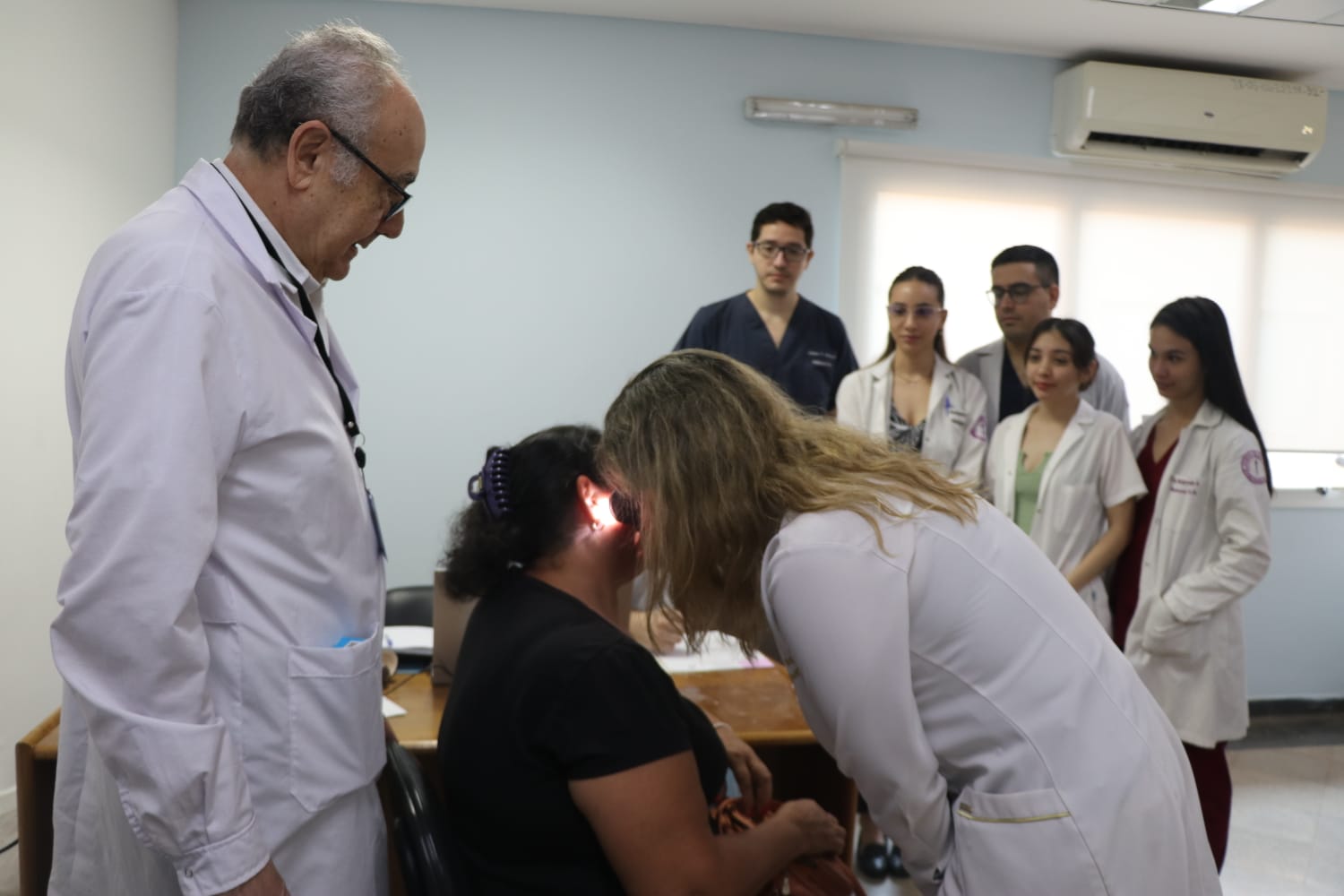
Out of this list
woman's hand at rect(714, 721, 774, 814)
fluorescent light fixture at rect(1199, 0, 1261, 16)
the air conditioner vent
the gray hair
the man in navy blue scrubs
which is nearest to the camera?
the gray hair

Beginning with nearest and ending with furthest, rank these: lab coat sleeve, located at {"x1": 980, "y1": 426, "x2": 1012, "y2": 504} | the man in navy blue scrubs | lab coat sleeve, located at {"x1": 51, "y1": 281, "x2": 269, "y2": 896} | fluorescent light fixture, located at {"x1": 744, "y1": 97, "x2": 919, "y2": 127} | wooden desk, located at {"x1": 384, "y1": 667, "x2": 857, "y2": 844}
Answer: lab coat sleeve, located at {"x1": 51, "y1": 281, "x2": 269, "y2": 896} → wooden desk, located at {"x1": 384, "y1": 667, "x2": 857, "y2": 844} → lab coat sleeve, located at {"x1": 980, "y1": 426, "x2": 1012, "y2": 504} → the man in navy blue scrubs → fluorescent light fixture, located at {"x1": 744, "y1": 97, "x2": 919, "y2": 127}

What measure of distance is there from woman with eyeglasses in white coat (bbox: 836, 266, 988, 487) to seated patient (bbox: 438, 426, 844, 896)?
6.25 feet

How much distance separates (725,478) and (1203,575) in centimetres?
206

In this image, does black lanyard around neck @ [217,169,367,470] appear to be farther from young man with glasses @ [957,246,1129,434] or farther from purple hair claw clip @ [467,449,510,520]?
young man with glasses @ [957,246,1129,434]

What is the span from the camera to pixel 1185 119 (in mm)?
4559

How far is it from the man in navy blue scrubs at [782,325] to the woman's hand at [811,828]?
2.01m

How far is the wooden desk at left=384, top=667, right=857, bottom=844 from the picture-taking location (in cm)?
204

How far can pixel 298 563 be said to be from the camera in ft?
4.00

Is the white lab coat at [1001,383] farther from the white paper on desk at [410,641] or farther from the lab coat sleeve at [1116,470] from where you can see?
the white paper on desk at [410,641]

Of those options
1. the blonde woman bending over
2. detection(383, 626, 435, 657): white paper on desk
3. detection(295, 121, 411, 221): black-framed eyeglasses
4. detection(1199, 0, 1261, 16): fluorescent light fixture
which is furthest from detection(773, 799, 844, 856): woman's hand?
detection(1199, 0, 1261, 16): fluorescent light fixture

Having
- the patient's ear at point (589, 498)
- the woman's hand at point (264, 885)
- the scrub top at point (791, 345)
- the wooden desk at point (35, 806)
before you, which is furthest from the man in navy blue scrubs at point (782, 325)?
the woman's hand at point (264, 885)

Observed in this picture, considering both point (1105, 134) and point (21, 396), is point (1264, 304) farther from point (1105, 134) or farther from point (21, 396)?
point (21, 396)

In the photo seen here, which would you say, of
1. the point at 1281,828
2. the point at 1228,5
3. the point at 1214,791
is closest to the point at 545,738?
the point at 1214,791

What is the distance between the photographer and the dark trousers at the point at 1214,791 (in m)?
2.80
